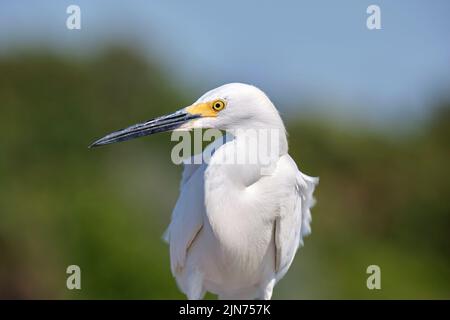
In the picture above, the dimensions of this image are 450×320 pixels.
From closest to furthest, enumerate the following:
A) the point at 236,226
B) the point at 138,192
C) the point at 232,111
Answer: the point at 232,111, the point at 236,226, the point at 138,192

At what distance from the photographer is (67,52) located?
11453mm

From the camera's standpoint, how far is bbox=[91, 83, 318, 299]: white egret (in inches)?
134

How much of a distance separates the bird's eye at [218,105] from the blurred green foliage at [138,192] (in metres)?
4.39

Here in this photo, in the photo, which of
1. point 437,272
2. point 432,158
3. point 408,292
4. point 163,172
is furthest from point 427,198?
point 163,172

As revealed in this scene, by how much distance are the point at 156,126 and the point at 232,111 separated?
1.29ft

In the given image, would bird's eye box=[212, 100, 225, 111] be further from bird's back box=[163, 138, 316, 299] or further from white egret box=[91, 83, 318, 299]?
bird's back box=[163, 138, 316, 299]

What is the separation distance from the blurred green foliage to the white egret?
12.5 ft

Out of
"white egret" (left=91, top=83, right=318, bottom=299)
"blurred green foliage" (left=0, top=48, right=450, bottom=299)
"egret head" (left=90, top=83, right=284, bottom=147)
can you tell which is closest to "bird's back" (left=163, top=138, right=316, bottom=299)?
"white egret" (left=91, top=83, right=318, bottom=299)

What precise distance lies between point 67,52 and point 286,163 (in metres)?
8.42

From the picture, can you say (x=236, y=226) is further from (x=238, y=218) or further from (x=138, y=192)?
(x=138, y=192)

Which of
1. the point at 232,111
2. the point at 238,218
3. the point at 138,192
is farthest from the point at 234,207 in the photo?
the point at 138,192

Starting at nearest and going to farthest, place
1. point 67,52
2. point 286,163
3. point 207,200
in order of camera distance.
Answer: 1. point 207,200
2. point 286,163
3. point 67,52

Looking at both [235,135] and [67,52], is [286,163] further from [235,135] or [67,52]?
[67,52]

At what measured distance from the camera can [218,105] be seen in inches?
135
